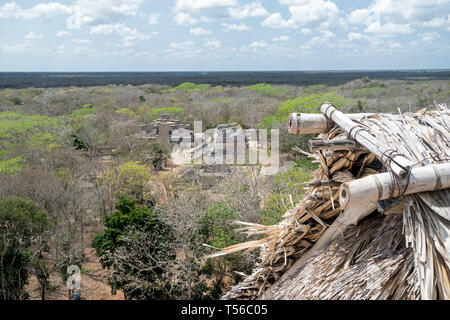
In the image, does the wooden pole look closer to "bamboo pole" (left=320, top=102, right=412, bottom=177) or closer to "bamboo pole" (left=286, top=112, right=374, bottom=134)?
"bamboo pole" (left=320, top=102, right=412, bottom=177)

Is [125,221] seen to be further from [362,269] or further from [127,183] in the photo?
[362,269]

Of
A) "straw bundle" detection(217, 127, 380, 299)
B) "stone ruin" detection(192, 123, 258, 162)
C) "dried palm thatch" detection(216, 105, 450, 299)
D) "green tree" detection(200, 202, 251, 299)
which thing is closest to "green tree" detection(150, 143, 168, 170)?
"stone ruin" detection(192, 123, 258, 162)

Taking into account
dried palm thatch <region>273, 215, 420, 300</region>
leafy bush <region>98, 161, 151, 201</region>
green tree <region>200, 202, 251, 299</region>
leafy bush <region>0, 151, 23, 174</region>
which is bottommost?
green tree <region>200, 202, 251, 299</region>

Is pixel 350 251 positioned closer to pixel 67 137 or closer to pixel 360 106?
pixel 67 137

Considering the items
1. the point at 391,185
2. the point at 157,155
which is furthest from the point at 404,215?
the point at 157,155

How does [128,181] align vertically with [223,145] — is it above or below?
below
